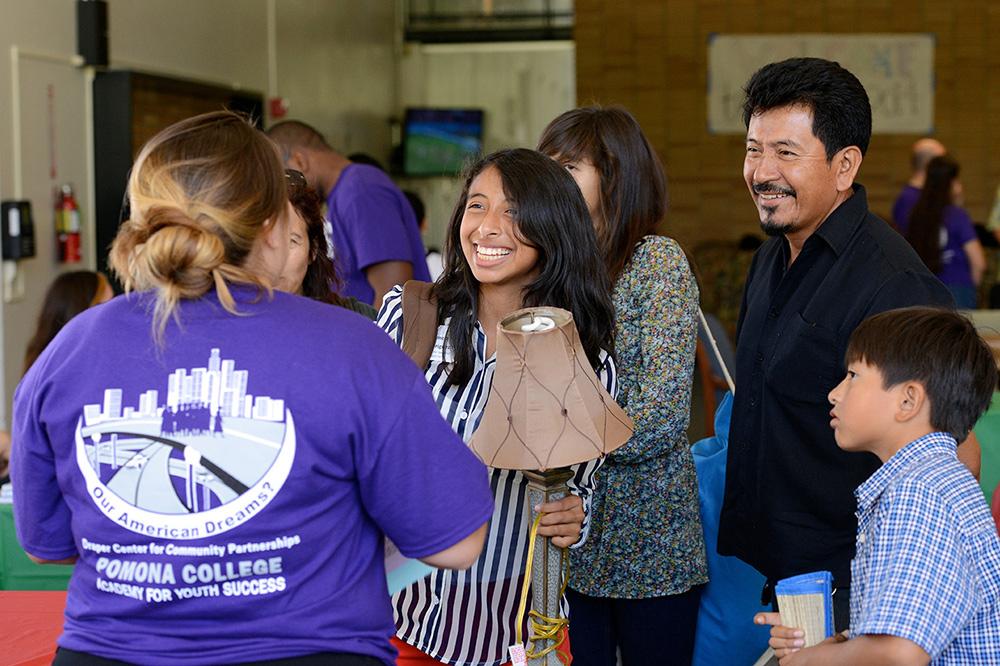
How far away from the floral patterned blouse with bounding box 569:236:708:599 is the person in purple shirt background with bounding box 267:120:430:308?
2059 mm

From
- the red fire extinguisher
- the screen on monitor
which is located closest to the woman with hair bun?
the red fire extinguisher

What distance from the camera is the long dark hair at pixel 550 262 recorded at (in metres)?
2.04

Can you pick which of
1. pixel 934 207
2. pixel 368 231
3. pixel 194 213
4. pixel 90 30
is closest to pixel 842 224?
pixel 194 213

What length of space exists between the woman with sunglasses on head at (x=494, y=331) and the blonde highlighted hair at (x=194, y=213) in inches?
25.9

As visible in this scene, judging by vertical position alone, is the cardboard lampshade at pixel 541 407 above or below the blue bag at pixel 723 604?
above

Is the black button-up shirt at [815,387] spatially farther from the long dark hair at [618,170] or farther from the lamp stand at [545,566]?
the lamp stand at [545,566]

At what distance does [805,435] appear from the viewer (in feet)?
6.98

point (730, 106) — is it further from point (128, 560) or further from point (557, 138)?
point (128, 560)

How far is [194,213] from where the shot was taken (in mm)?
1391

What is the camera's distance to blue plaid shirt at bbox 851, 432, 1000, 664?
1523mm

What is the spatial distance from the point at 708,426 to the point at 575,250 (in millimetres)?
4569

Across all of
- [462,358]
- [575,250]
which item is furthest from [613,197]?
[462,358]

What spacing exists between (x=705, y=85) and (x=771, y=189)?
8518 mm

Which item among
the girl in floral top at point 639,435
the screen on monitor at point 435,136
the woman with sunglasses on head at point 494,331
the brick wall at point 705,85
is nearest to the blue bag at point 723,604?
the girl in floral top at point 639,435
